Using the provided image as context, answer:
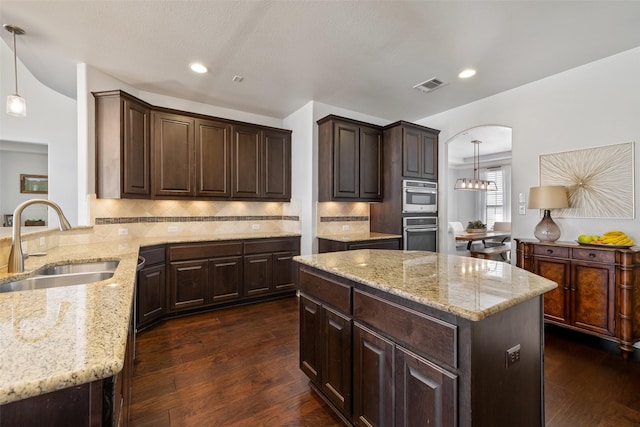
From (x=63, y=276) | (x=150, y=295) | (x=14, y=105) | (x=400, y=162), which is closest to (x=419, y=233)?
(x=400, y=162)

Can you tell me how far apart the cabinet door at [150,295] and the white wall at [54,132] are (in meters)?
2.69

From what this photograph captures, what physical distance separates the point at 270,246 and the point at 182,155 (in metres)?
1.66

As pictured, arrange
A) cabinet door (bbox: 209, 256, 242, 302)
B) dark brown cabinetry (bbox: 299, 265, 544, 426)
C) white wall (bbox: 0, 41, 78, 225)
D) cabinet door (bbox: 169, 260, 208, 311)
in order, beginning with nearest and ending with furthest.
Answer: dark brown cabinetry (bbox: 299, 265, 544, 426) → cabinet door (bbox: 169, 260, 208, 311) → cabinet door (bbox: 209, 256, 242, 302) → white wall (bbox: 0, 41, 78, 225)

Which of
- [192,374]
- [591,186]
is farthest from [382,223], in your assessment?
[192,374]

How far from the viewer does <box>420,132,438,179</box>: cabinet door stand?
4355 millimetres

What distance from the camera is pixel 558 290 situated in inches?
115

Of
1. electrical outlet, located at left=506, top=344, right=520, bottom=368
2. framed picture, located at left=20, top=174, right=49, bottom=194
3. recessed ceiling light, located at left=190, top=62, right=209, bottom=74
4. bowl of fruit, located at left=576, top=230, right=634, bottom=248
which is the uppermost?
recessed ceiling light, located at left=190, top=62, right=209, bottom=74

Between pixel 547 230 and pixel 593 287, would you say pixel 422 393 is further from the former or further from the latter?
pixel 547 230

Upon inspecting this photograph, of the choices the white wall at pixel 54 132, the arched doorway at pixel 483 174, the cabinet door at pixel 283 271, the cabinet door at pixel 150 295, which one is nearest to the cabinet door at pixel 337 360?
the cabinet door at pixel 150 295

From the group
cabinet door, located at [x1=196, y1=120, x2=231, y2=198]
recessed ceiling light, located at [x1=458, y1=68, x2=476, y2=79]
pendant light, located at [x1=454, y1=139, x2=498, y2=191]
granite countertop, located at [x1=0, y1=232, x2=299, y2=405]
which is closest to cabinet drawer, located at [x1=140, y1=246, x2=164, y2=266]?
cabinet door, located at [x1=196, y1=120, x2=231, y2=198]

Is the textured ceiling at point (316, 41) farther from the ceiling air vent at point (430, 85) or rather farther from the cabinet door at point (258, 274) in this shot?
the cabinet door at point (258, 274)

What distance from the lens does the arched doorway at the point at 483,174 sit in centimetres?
683

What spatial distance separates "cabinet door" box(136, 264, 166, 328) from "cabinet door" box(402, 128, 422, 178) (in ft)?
11.2

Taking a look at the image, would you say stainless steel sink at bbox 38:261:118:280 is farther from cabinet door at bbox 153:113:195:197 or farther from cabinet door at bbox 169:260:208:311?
cabinet door at bbox 153:113:195:197
